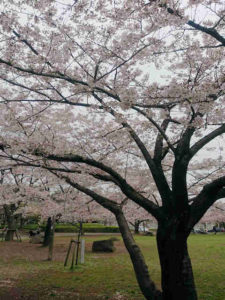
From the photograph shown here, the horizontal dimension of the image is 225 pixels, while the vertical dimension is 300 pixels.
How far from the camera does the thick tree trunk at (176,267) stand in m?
4.77

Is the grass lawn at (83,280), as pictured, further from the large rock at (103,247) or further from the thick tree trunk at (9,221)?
the thick tree trunk at (9,221)

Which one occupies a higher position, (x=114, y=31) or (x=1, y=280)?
(x=114, y=31)

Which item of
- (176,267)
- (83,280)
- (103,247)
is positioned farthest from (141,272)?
(103,247)

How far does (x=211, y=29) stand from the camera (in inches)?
153

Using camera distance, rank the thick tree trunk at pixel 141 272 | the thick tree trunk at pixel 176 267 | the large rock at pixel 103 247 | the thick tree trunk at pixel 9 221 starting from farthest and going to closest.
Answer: the thick tree trunk at pixel 9 221 < the large rock at pixel 103 247 < the thick tree trunk at pixel 141 272 < the thick tree trunk at pixel 176 267

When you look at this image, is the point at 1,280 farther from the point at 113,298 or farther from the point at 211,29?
the point at 211,29

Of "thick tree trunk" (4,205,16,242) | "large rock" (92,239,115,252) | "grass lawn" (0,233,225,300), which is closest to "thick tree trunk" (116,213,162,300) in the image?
"grass lawn" (0,233,225,300)

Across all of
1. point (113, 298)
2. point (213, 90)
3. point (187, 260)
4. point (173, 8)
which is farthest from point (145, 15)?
point (113, 298)

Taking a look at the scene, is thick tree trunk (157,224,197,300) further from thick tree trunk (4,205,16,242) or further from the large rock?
thick tree trunk (4,205,16,242)

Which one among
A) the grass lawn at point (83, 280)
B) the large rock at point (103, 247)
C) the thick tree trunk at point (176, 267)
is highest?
the thick tree trunk at point (176, 267)

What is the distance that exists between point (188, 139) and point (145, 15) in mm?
2201

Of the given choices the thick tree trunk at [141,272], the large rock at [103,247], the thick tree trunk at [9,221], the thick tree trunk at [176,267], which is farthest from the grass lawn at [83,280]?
the thick tree trunk at [9,221]

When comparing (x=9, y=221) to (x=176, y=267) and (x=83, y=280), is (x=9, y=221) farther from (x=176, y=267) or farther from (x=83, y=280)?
(x=176, y=267)

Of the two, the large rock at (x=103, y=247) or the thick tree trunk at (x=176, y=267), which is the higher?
the thick tree trunk at (x=176, y=267)
